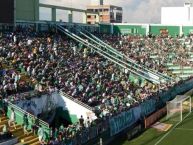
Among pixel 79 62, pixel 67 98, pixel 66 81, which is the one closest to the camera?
pixel 67 98

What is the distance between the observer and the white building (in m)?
91.1

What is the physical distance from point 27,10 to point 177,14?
151 feet

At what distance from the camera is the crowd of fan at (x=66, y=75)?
3453 cm

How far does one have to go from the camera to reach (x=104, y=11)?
511ft

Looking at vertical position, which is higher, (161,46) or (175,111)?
(161,46)

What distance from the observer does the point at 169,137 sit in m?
35.6

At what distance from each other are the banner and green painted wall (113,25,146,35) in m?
35.4

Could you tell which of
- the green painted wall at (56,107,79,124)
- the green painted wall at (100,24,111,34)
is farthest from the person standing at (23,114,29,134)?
the green painted wall at (100,24,111,34)

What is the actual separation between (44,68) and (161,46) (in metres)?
32.2

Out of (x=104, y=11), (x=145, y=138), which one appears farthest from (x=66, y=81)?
(x=104, y=11)

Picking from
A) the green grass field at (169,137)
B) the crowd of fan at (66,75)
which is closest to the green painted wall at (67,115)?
the crowd of fan at (66,75)

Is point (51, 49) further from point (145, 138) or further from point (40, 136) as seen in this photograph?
point (40, 136)

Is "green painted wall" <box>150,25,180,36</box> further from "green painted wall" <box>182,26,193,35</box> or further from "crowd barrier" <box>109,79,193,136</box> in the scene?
"crowd barrier" <box>109,79,193,136</box>

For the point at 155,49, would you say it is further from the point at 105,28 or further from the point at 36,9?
the point at 36,9
